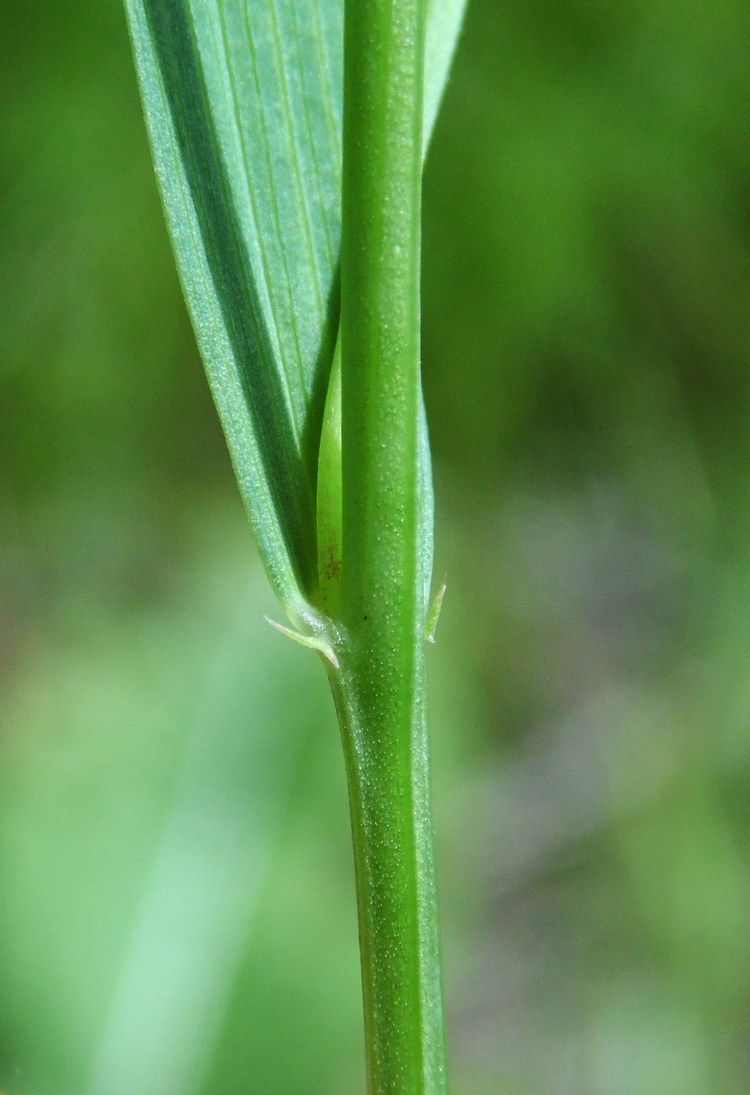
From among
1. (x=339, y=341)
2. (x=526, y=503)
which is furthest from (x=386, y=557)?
(x=526, y=503)

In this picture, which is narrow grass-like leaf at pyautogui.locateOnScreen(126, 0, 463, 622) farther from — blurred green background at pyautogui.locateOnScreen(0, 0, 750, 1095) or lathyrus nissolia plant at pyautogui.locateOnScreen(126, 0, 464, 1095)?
blurred green background at pyautogui.locateOnScreen(0, 0, 750, 1095)

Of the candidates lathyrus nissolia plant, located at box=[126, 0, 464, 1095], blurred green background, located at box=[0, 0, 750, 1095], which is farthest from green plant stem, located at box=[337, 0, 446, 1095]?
blurred green background, located at box=[0, 0, 750, 1095]

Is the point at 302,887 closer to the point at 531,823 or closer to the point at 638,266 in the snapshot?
the point at 531,823

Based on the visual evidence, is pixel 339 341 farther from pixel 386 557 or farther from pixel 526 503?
pixel 526 503

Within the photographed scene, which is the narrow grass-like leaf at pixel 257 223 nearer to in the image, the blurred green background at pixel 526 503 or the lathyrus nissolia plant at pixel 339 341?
the lathyrus nissolia plant at pixel 339 341

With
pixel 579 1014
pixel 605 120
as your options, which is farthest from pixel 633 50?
pixel 579 1014
